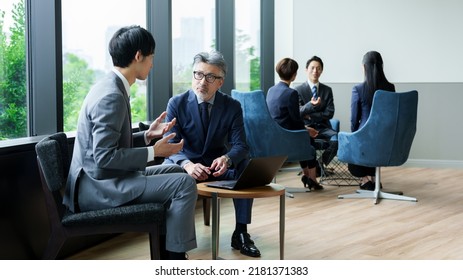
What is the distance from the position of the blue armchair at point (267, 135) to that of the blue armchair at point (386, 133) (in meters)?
0.44

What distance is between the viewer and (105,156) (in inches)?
130

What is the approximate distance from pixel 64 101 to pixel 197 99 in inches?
43.9

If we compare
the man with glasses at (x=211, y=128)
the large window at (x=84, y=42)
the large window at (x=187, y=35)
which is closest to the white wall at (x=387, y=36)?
the large window at (x=187, y=35)

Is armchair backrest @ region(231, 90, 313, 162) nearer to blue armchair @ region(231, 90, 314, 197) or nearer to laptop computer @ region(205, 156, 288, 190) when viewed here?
blue armchair @ region(231, 90, 314, 197)

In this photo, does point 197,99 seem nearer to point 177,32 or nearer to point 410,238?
point 410,238

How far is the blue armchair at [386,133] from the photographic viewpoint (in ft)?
19.8

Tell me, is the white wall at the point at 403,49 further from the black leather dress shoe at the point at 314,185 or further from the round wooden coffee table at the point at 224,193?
the round wooden coffee table at the point at 224,193

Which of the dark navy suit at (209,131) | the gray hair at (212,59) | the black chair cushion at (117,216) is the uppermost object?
the gray hair at (212,59)

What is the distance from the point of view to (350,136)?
6316 mm

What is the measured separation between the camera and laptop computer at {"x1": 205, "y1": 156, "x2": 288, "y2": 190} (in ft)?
12.1

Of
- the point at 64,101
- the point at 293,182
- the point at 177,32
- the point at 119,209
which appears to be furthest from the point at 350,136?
the point at 119,209

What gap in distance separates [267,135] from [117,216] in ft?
10.5

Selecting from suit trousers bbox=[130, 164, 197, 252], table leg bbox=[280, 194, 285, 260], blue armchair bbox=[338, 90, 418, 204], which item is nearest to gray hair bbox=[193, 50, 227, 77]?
table leg bbox=[280, 194, 285, 260]

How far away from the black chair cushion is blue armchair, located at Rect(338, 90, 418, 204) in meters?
3.16
